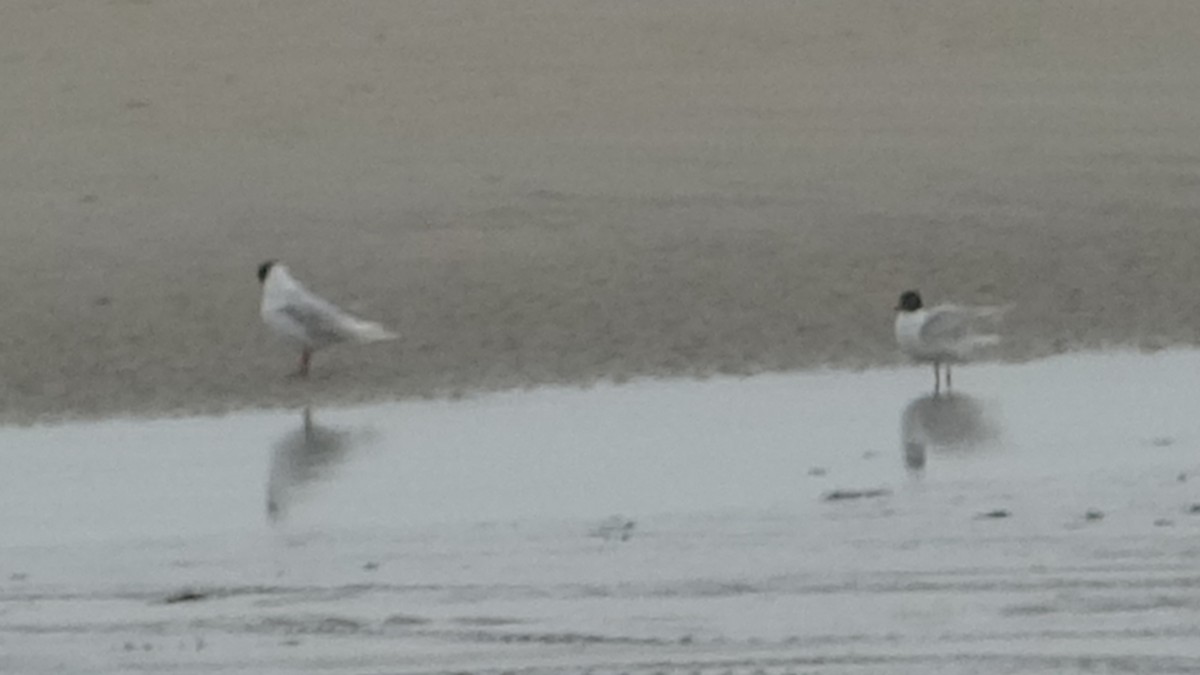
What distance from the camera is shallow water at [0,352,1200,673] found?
23.0 ft

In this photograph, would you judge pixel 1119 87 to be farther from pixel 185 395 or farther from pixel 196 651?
→ pixel 196 651

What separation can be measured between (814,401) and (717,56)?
18.2 feet

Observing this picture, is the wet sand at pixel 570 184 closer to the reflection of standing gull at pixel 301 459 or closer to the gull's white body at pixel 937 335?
the gull's white body at pixel 937 335

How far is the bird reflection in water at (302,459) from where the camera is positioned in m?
8.98

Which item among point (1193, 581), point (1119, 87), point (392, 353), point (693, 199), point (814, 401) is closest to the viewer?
point (1193, 581)

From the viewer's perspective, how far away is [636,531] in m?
8.32

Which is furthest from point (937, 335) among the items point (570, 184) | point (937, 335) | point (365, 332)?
point (570, 184)

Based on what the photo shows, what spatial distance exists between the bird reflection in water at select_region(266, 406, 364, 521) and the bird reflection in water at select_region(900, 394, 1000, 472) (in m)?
1.69

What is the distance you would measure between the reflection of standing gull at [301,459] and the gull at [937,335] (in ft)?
6.46

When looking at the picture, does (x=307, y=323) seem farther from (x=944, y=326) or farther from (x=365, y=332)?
(x=944, y=326)

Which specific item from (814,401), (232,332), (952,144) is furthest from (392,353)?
(952,144)

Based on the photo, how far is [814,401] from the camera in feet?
35.1

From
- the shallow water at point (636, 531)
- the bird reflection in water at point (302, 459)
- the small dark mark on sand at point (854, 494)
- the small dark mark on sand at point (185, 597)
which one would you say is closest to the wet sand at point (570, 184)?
the bird reflection in water at point (302, 459)

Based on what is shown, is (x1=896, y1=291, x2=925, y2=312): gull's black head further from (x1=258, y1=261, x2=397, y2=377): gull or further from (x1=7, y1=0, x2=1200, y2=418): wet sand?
(x1=258, y1=261, x2=397, y2=377): gull
